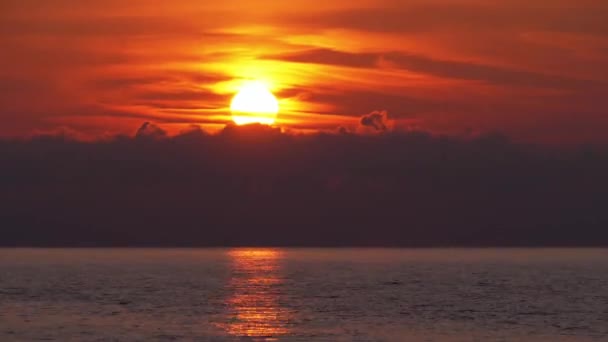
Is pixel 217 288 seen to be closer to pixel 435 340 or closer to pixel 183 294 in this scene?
pixel 183 294

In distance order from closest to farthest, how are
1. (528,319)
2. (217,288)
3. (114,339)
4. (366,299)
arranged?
(114,339) → (528,319) → (366,299) → (217,288)

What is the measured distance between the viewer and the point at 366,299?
140 metres

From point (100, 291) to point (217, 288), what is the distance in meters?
21.9

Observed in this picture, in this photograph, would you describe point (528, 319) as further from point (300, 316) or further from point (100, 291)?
point (100, 291)

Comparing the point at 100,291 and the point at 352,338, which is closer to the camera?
the point at 352,338

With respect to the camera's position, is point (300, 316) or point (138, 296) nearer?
point (300, 316)

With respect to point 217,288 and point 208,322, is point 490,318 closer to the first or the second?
point 208,322

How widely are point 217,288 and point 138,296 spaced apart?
3045 cm

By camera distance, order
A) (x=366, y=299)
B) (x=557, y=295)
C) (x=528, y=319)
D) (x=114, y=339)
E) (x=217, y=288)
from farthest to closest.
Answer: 1. (x=217, y=288)
2. (x=557, y=295)
3. (x=366, y=299)
4. (x=528, y=319)
5. (x=114, y=339)

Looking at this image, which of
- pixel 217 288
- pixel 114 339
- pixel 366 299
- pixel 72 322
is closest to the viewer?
pixel 114 339

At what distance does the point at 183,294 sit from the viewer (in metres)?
152

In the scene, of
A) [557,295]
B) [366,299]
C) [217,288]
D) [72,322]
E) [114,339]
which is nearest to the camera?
[114,339]

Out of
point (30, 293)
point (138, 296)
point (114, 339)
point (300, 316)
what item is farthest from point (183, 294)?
point (114, 339)

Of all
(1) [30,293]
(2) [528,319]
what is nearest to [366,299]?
(2) [528,319]
